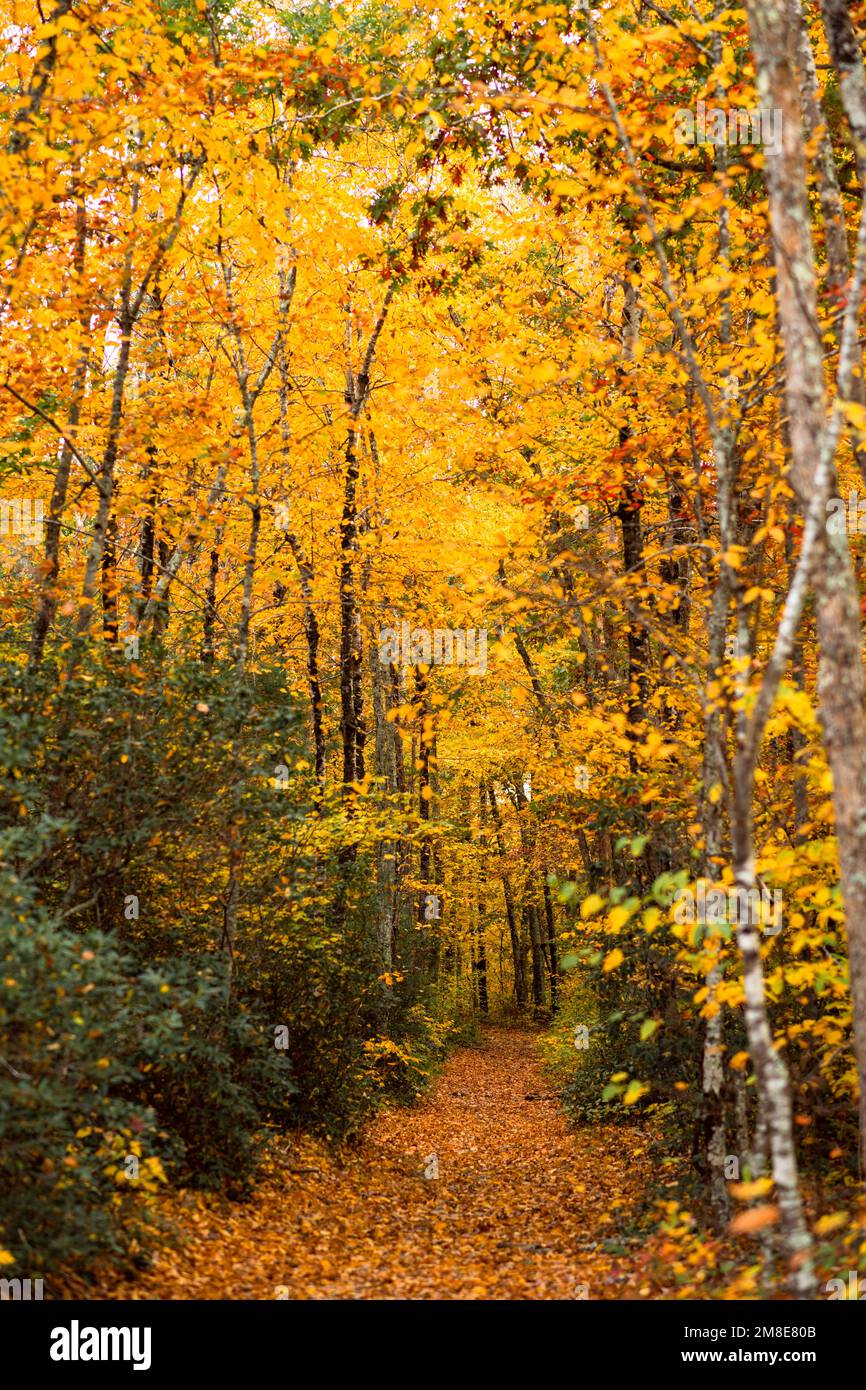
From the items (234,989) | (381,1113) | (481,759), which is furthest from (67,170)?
(481,759)

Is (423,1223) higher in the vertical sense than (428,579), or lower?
lower

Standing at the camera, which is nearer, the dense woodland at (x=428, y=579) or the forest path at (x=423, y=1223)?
the dense woodland at (x=428, y=579)

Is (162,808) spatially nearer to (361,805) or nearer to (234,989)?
(234,989)

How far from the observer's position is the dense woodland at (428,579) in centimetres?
489

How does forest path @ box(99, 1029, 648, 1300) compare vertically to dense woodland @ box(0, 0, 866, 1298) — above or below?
below

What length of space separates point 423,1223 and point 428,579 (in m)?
8.81

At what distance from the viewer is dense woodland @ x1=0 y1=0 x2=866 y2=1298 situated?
4895mm

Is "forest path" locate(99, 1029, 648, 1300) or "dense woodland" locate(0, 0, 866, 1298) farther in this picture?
"forest path" locate(99, 1029, 648, 1300)

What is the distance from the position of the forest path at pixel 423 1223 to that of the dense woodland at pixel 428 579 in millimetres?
404

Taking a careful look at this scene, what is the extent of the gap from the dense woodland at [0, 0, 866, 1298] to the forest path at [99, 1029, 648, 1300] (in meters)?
0.40

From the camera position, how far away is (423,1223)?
869 centimetres

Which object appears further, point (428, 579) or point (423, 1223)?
point (428, 579)

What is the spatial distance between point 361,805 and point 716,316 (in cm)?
686

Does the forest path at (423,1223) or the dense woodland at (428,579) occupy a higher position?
the dense woodland at (428,579)
